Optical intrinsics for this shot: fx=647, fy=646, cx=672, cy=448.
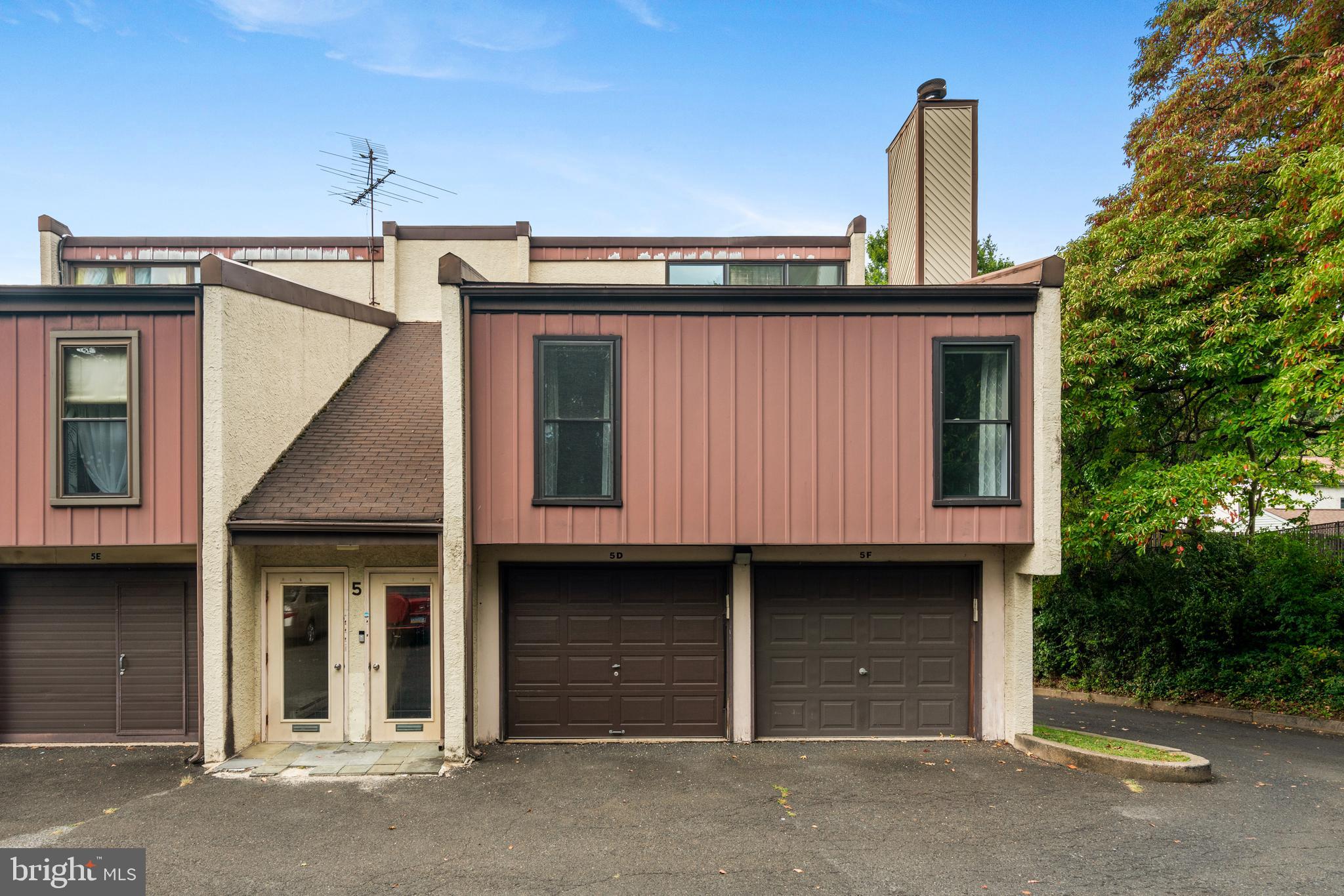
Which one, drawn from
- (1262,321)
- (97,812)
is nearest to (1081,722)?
(1262,321)

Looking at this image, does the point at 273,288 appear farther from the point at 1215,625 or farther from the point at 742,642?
the point at 1215,625

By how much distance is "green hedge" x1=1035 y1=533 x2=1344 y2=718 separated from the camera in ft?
34.3

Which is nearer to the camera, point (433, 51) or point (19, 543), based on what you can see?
Result: point (19, 543)

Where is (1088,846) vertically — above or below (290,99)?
below

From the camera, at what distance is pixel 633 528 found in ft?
24.8

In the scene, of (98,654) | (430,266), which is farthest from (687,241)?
(98,654)

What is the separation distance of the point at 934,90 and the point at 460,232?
10003 millimetres

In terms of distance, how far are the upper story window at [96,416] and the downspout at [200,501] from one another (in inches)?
29.7

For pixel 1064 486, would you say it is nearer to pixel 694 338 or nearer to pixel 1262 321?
pixel 1262 321

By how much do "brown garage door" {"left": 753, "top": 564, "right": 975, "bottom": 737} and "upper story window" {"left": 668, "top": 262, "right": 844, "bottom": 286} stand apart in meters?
7.70

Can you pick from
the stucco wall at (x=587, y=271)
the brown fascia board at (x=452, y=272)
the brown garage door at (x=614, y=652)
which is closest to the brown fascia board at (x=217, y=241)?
the stucco wall at (x=587, y=271)

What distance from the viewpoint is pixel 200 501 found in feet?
24.5

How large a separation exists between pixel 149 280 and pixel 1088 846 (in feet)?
59.9

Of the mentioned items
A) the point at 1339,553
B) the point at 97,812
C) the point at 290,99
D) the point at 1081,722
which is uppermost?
the point at 290,99
